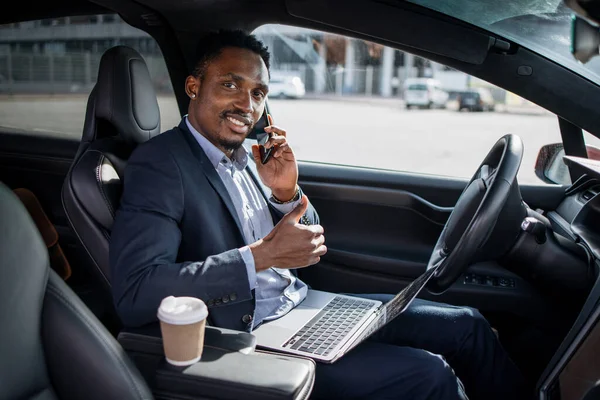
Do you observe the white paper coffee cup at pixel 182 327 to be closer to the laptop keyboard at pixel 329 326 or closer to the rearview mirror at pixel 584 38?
the laptop keyboard at pixel 329 326

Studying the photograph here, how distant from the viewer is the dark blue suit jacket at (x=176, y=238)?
5.08ft

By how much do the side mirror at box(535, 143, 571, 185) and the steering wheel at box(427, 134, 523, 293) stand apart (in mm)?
706

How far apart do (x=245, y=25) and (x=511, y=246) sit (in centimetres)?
136

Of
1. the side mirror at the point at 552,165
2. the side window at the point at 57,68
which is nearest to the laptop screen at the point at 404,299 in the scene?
the side mirror at the point at 552,165

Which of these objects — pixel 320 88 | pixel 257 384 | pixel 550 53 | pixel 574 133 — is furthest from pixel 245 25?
pixel 257 384

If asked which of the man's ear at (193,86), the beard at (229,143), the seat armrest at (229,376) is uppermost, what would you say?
the man's ear at (193,86)

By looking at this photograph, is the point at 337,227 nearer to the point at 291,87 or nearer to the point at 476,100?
the point at 291,87

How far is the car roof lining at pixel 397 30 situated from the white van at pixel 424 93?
1.44 meters

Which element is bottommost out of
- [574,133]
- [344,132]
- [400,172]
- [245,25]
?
[344,132]

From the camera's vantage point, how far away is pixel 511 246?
6.51 ft

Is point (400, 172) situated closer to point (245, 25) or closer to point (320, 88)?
point (320, 88)

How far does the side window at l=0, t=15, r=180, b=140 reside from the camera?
2801 mm

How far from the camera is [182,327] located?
1228 mm

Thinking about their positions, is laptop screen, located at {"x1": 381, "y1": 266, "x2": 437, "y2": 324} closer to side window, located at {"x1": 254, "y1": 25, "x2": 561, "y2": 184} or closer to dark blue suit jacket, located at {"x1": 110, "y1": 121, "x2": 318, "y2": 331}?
dark blue suit jacket, located at {"x1": 110, "y1": 121, "x2": 318, "y2": 331}
